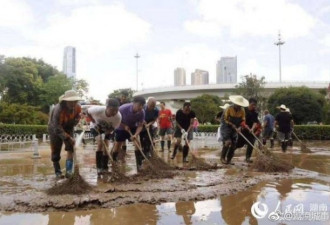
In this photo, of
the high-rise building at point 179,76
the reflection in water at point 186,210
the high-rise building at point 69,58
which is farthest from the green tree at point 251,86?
the high-rise building at point 69,58

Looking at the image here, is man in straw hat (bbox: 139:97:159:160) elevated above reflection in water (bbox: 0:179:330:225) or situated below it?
above

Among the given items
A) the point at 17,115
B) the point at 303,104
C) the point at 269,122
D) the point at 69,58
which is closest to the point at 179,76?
the point at 69,58

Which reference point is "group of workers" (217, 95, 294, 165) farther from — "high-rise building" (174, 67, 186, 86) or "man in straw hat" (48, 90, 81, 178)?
"high-rise building" (174, 67, 186, 86)

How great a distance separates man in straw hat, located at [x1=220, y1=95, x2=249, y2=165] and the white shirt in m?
3.01

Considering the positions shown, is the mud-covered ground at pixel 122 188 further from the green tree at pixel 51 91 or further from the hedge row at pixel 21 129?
the green tree at pixel 51 91

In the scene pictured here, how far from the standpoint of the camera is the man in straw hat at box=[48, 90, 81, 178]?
20.0 feet

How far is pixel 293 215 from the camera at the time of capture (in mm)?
3998

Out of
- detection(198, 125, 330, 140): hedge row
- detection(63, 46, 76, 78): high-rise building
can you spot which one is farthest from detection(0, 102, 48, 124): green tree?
detection(63, 46, 76, 78): high-rise building

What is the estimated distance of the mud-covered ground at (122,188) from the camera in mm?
4367

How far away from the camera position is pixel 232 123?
8.70 m

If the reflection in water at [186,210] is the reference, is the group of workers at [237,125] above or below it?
above

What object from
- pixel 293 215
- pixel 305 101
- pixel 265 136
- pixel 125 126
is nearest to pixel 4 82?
pixel 305 101

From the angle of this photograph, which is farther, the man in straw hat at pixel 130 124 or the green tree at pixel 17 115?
the green tree at pixel 17 115

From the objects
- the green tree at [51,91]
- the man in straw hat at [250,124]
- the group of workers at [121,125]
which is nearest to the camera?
the group of workers at [121,125]
